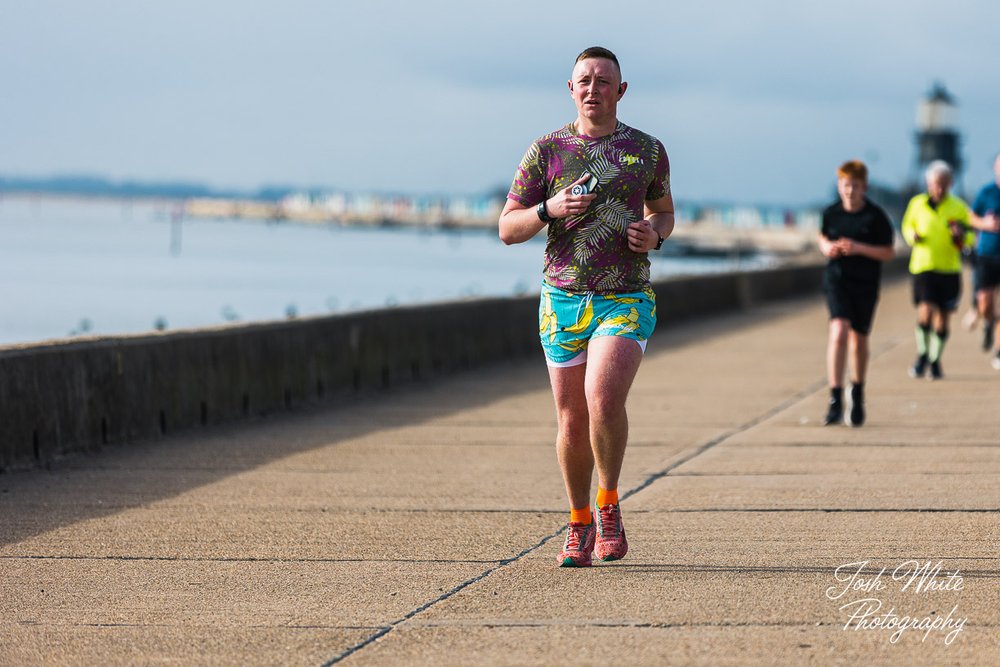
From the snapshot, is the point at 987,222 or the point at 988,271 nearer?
the point at 987,222

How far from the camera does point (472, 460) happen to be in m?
10.6

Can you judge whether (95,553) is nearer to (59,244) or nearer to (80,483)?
(80,483)

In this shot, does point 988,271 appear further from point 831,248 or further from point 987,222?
point 831,248

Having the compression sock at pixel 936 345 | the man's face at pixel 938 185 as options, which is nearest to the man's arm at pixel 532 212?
the man's face at pixel 938 185

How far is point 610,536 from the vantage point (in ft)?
23.1

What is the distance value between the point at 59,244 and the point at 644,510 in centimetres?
16584

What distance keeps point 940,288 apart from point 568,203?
954 cm

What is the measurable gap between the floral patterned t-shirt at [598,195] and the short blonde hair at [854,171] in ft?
17.2

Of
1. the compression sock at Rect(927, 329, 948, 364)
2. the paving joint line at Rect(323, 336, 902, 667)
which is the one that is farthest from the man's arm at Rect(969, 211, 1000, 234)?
the paving joint line at Rect(323, 336, 902, 667)

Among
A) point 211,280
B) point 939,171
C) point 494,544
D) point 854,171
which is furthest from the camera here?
point 211,280

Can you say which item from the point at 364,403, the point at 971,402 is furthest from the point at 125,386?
the point at 971,402

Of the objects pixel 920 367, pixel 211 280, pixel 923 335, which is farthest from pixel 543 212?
pixel 211 280

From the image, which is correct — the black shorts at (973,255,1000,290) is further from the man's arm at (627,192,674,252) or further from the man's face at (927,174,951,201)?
the man's arm at (627,192,674,252)

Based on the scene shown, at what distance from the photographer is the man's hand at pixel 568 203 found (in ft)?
21.8
